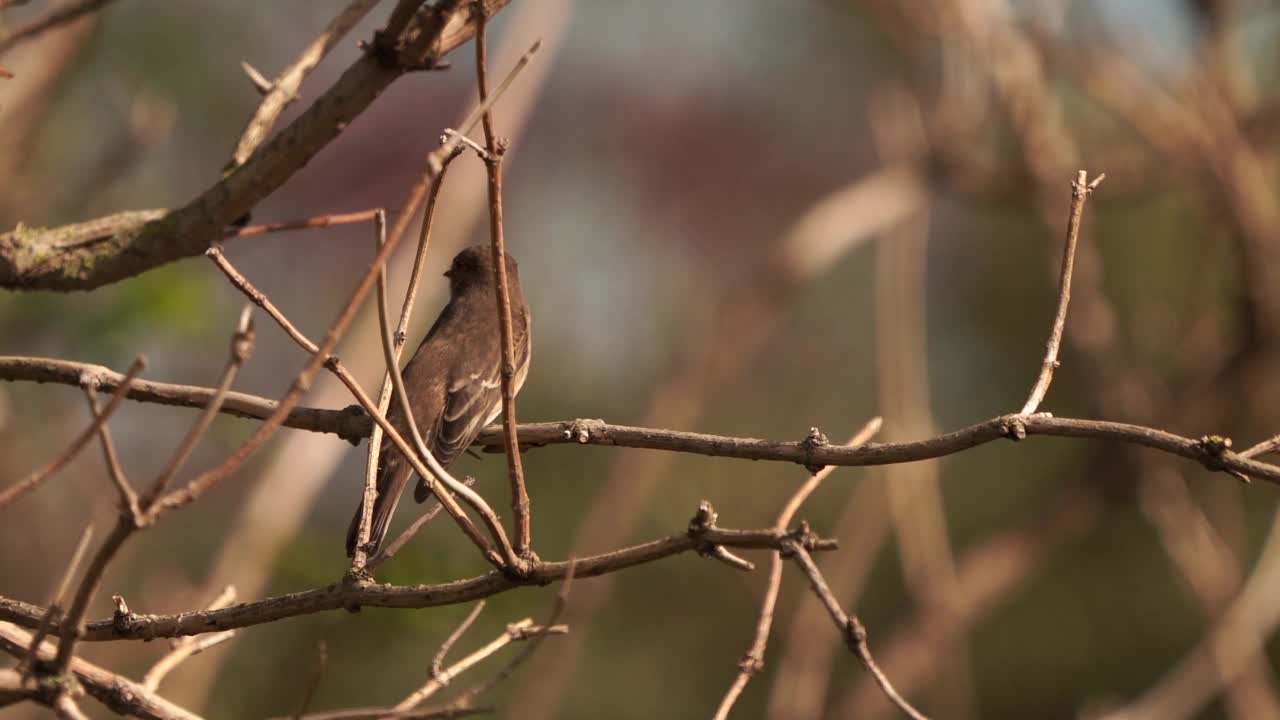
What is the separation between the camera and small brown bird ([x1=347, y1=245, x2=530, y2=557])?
15.3 ft

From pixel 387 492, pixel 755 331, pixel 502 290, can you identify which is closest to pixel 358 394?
pixel 502 290

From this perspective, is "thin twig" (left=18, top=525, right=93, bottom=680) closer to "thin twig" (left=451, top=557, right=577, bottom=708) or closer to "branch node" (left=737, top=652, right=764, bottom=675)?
"thin twig" (left=451, top=557, right=577, bottom=708)

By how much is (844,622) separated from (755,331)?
4.06 meters

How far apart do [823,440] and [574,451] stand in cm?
802

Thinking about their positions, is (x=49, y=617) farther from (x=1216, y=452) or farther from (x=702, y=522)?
(x=1216, y=452)

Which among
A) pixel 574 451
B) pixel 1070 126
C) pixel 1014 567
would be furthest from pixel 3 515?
pixel 1070 126

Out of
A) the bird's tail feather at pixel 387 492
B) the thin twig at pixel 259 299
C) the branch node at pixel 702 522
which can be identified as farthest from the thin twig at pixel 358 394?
the bird's tail feather at pixel 387 492

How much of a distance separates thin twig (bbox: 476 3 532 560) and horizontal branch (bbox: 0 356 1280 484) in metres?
0.25

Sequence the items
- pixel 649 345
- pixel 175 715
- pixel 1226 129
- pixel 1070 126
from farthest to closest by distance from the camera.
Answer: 1. pixel 649 345
2. pixel 1070 126
3. pixel 1226 129
4. pixel 175 715

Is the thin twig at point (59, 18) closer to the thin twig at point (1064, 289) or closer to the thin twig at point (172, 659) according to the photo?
the thin twig at point (172, 659)

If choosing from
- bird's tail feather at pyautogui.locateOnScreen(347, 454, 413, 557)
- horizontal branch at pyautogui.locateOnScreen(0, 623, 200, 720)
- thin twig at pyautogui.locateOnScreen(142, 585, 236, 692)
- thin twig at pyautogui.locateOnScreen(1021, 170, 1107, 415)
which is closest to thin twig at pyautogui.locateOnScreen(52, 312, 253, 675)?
horizontal branch at pyautogui.locateOnScreen(0, 623, 200, 720)

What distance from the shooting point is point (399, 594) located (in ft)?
7.00

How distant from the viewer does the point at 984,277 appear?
1245 centimetres

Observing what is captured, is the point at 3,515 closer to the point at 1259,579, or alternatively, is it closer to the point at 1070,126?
the point at 1259,579
